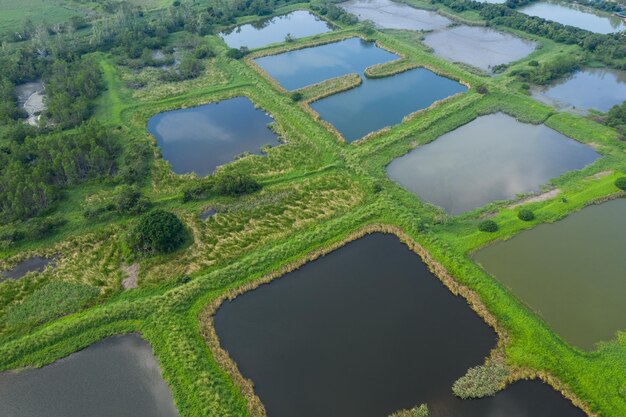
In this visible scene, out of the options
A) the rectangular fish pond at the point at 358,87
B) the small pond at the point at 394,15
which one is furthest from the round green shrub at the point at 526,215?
the small pond at the point at 394,15

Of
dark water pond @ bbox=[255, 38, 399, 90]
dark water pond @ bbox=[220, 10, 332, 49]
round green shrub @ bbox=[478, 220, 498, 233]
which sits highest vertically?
dark water pond @ bbox=[220, 10, 332, 49]

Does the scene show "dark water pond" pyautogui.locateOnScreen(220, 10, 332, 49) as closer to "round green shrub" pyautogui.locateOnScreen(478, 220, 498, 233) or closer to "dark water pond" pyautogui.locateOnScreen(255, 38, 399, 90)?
"dark water pond" pyautogui.locateOnScreen(255, 38, 399, 90)

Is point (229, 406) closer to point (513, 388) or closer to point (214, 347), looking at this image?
point (214, 347)

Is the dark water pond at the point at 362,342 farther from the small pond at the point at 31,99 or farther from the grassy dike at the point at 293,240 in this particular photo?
the small pond at the point at 31,99

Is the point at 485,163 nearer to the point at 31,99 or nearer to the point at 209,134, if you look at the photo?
the point at 209,134

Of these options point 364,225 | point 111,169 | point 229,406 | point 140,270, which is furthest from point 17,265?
point 364,225

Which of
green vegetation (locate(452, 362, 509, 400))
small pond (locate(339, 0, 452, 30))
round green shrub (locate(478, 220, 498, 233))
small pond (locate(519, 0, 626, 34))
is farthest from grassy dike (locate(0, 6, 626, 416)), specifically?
small pond (locate(519, 0, 626, 34))
